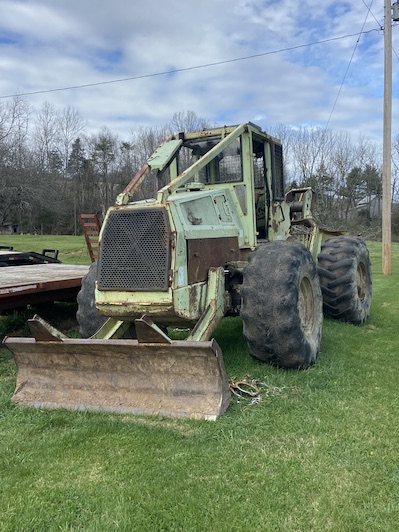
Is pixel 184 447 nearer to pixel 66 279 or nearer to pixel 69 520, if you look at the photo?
pixel 69 520

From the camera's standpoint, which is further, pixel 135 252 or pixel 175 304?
pixel 135 252

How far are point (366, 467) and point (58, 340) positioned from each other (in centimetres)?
269

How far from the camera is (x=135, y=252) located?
14.8 feet

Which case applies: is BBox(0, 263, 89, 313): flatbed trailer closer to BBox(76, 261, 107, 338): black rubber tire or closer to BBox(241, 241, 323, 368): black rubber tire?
BBox(76, 261, 107, 338): black rubber tire

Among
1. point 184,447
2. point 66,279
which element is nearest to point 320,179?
point 66,279

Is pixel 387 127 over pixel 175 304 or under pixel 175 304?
over

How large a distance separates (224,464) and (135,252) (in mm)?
2016

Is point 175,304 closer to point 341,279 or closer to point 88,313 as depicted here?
point 88,313

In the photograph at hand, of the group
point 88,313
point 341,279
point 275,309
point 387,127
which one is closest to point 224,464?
point 275,309

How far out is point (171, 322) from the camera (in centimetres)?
470

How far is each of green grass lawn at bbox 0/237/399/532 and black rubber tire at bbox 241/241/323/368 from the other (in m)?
0.24

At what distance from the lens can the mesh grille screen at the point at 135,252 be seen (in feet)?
14.4

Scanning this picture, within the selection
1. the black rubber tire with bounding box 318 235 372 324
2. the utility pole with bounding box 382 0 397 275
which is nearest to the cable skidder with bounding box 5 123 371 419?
the black rubber tire with bounding box 318 235 372 324

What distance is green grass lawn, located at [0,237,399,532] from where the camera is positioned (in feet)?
8.95
